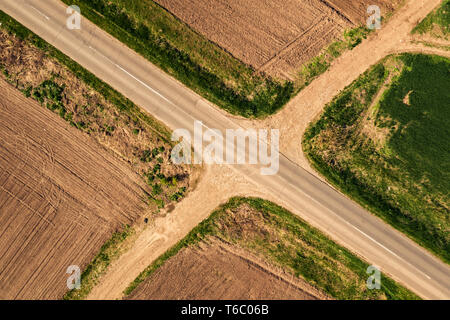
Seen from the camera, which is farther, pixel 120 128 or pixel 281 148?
pixel 120 128

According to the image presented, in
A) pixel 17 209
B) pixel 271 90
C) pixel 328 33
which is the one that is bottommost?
pixel 17 209

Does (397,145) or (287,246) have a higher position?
(397,145)

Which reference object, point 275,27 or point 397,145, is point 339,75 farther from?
point 397,145

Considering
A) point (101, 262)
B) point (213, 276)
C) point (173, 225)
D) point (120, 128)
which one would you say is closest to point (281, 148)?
point (173, 225)

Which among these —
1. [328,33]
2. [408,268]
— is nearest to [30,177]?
[328,33]

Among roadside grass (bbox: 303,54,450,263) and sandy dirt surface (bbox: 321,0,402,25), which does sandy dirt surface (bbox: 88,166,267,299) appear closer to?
roadside grass (bbox: 303,54,450,263)

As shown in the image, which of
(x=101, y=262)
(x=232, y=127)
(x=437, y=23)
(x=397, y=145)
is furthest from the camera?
(x=101, y=262)

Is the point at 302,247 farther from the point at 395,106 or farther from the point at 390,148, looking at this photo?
the point at 395,106
